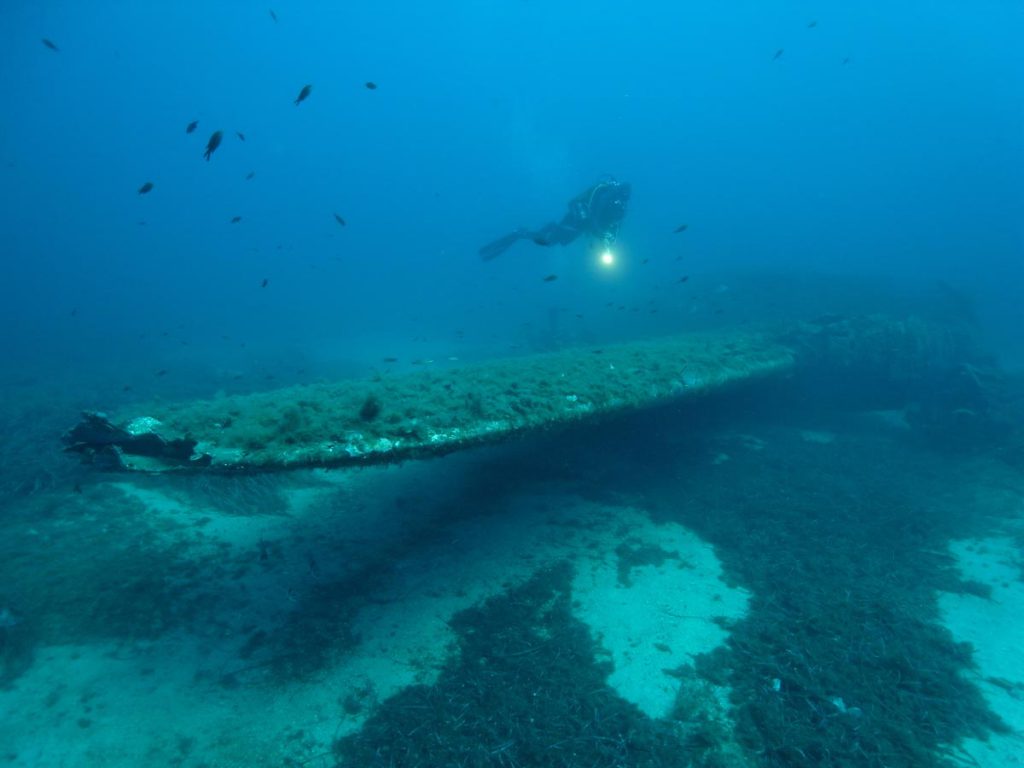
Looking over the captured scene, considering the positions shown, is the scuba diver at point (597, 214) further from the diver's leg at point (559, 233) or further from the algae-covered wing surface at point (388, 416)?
the algae-covered wing surface at point (388, 416)

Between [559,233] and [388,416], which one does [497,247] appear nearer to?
[559,233]

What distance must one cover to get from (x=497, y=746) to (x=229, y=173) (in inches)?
8201

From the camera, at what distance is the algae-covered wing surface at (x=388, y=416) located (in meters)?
3.45

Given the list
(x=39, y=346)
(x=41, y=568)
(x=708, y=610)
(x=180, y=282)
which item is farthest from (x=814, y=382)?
(x=180, y=282)

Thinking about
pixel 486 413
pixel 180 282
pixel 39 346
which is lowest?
pixel 486 413

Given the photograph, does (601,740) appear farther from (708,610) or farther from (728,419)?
(728,419)

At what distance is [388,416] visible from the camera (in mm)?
4168

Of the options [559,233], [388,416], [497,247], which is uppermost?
[497,247]

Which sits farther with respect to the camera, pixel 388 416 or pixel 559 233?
pixel 559 233

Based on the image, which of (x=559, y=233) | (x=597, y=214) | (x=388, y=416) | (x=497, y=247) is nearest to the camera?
(x=388, y=416)

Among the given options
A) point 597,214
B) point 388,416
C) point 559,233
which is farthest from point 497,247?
point 388,416

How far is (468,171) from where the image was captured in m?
176

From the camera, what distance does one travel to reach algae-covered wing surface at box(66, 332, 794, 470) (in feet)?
11.3

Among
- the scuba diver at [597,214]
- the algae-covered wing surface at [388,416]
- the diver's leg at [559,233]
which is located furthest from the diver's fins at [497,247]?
the algae-covered wing surface at [388,416]
